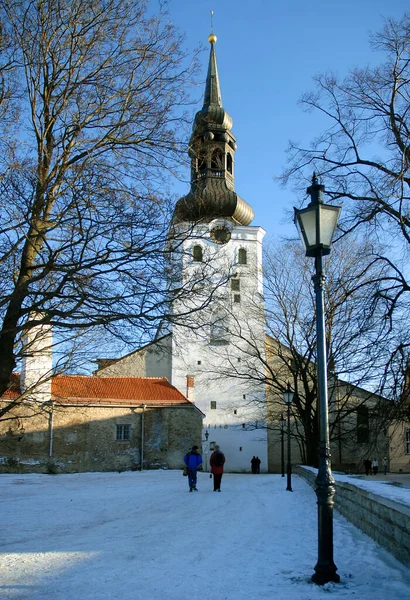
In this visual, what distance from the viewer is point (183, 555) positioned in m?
8.02

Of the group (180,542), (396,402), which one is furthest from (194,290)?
(396,402)

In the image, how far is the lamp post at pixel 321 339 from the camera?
254 inches

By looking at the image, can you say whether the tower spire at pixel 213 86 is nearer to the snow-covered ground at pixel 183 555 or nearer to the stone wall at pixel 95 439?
the stone wall at pixel 95 439

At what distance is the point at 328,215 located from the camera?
Answer: 7203 millimetres

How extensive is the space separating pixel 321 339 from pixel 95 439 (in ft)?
102

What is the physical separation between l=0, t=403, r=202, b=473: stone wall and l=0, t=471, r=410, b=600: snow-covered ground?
64.7ft

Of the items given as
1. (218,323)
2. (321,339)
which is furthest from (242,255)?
(321,339)

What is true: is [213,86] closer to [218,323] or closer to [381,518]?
[218,323]

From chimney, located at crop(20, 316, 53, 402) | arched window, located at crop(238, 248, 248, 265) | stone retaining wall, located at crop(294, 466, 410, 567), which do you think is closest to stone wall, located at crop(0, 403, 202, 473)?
chimney, located at crop(20, 316, 53, 402)

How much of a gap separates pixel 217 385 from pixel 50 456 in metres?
17.5

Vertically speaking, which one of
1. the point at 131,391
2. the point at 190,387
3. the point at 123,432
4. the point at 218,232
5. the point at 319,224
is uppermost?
the point at 218,232

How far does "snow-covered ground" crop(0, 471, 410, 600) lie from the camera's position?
20.1 ft

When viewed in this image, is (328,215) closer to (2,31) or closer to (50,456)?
(2,31)

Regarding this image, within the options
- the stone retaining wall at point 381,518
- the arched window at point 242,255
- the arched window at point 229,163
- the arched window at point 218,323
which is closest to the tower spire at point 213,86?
the arched window at point 229,163
